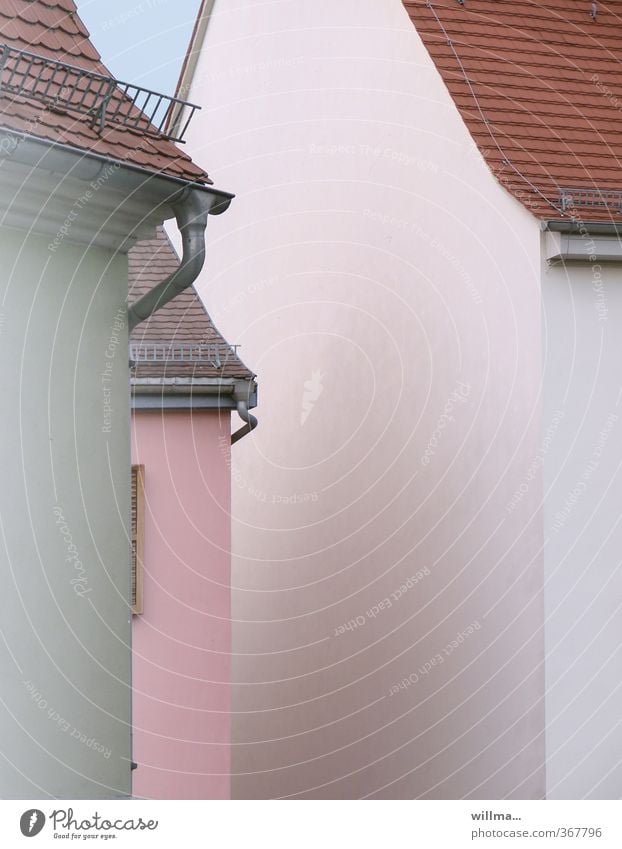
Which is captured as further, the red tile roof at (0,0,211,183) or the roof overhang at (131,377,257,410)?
the roof overhang at (131,377,257,410)

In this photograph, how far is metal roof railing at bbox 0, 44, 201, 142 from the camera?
482cm

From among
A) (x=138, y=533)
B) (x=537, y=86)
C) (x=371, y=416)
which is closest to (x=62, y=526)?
(x=138, y=533)

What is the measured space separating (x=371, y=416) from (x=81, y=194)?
19.9 feet

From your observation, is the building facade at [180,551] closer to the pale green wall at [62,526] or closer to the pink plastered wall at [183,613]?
the pink plastered wall at [183,613]

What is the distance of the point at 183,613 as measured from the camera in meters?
9.26

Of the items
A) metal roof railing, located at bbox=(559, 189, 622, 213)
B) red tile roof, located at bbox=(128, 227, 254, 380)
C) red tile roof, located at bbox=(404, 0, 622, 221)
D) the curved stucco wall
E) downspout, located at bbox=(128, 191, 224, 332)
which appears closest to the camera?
downspout, located at bbox=(128, 191, 224, 332)

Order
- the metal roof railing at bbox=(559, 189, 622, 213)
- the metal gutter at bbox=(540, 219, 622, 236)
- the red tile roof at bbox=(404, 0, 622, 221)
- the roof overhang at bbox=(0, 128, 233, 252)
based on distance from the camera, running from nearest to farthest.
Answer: the roof overhang at bbox=(0, 128, 233, 252)
the metal gutter at bbox=(540, 219, 622, 236)
the metal roof railing at bbox=(559, 189, 622, 213)
the red tile roof at bbox=(404, 0, 622, 221)

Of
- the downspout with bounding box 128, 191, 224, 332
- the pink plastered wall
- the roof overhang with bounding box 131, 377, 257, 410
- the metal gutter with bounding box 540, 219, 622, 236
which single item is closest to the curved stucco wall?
the metal gutter with bounding box 540, 219, 622, 236

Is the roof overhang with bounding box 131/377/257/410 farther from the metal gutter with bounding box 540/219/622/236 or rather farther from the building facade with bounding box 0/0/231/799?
the building facade with bounding box 0/0/231/799

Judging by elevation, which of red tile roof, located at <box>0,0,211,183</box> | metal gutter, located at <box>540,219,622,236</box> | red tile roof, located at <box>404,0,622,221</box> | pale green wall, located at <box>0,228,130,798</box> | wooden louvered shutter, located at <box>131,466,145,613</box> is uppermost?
red tile roof, located at <box>404,0,622,221</box>

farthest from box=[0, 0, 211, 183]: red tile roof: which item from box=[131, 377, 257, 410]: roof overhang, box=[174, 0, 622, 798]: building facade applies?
box=[131, 377, 257, 410]: roof overhang

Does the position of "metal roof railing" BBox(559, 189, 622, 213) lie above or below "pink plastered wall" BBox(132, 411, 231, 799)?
above

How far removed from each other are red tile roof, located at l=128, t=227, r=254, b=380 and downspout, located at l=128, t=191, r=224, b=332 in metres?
3.07

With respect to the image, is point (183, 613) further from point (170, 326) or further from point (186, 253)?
point (186, 253)
